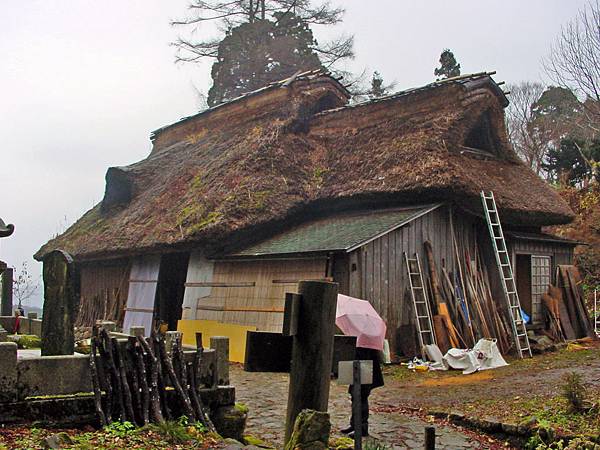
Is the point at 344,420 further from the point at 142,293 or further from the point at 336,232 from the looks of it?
the point at 142,293

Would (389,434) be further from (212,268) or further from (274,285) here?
(212,268)

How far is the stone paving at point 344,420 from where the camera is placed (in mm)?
6070

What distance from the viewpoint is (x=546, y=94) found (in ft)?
108

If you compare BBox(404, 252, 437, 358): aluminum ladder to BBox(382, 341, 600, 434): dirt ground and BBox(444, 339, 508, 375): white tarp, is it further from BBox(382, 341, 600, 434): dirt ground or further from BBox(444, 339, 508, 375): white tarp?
BBox(382, 341, 600, 434): dirt ground

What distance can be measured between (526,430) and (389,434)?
138 cm

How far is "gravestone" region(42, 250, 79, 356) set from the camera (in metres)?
5.64

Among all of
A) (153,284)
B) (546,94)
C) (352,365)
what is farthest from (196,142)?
(546,94)

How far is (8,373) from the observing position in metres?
4.88

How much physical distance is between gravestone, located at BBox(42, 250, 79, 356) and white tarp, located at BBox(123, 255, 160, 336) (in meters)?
9.07

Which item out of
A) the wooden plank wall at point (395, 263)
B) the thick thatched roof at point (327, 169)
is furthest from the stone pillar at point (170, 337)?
the thick thatched roof at point (327, 169)

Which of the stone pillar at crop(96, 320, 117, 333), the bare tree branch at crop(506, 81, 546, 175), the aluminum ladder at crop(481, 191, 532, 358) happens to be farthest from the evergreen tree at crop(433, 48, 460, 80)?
the stone pillar at crop(96, 320, 117, 333)

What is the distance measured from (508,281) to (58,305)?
10.3 m

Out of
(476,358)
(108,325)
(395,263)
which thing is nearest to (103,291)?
(395,263)

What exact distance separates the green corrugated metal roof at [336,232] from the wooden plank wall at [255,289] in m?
0.29
